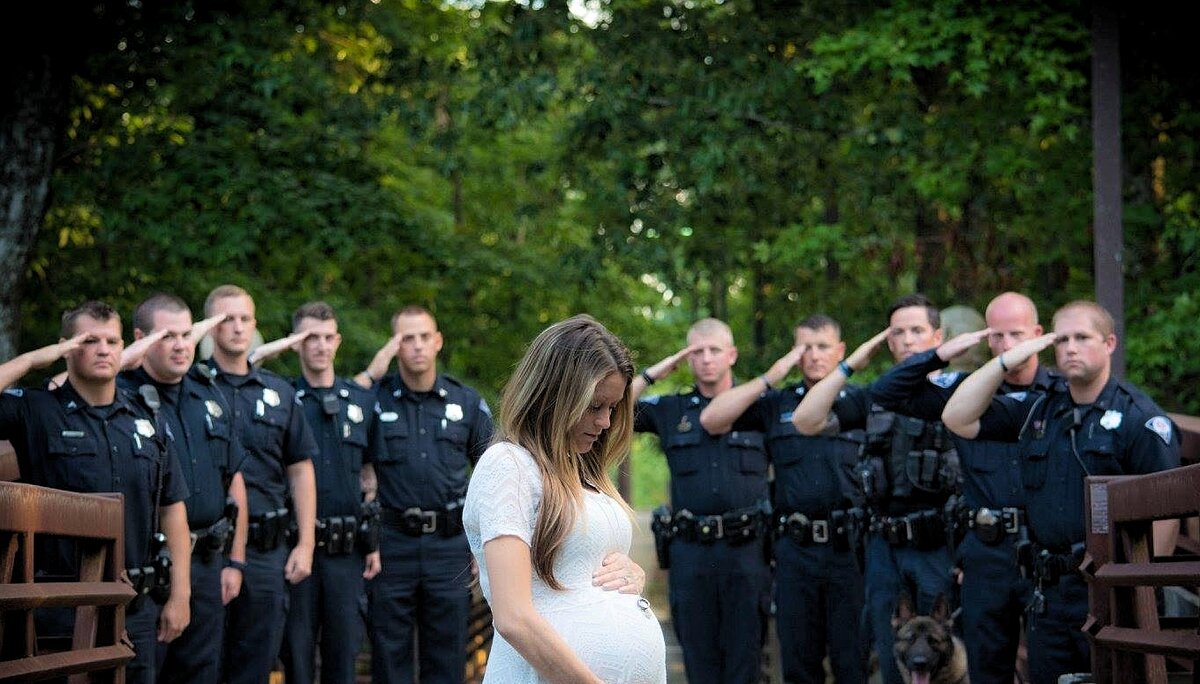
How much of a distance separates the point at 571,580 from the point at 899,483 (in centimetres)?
525

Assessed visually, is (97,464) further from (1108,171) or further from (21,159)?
(21,159)

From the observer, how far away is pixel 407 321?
1048cm

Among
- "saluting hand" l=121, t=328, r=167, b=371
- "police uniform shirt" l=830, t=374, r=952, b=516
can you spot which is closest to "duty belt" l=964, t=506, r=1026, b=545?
"police uniform shirt" l=830, t=374, r=952, b=516

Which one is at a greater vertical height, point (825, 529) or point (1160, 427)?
point (1160, 427)

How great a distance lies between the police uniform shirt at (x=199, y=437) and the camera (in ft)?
28.0

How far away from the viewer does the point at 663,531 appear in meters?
10.2

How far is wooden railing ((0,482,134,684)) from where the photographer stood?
557cm

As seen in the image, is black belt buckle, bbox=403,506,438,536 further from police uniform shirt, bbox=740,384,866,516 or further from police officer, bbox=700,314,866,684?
police uniform shirt, bbox=740,384,866,516

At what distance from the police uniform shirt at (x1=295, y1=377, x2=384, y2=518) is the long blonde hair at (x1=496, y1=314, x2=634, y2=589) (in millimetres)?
6123

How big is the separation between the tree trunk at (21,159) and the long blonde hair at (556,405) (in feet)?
34.7

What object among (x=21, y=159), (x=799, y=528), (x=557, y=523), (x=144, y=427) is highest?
(x=21, y=159)

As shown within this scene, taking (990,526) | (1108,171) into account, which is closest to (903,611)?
(990,526)

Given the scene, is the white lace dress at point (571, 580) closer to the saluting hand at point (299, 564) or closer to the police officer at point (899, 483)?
the police officer at point (899, 483)

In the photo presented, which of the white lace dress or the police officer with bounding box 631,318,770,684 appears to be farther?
the police officer with bounding box 631,318,770,684
